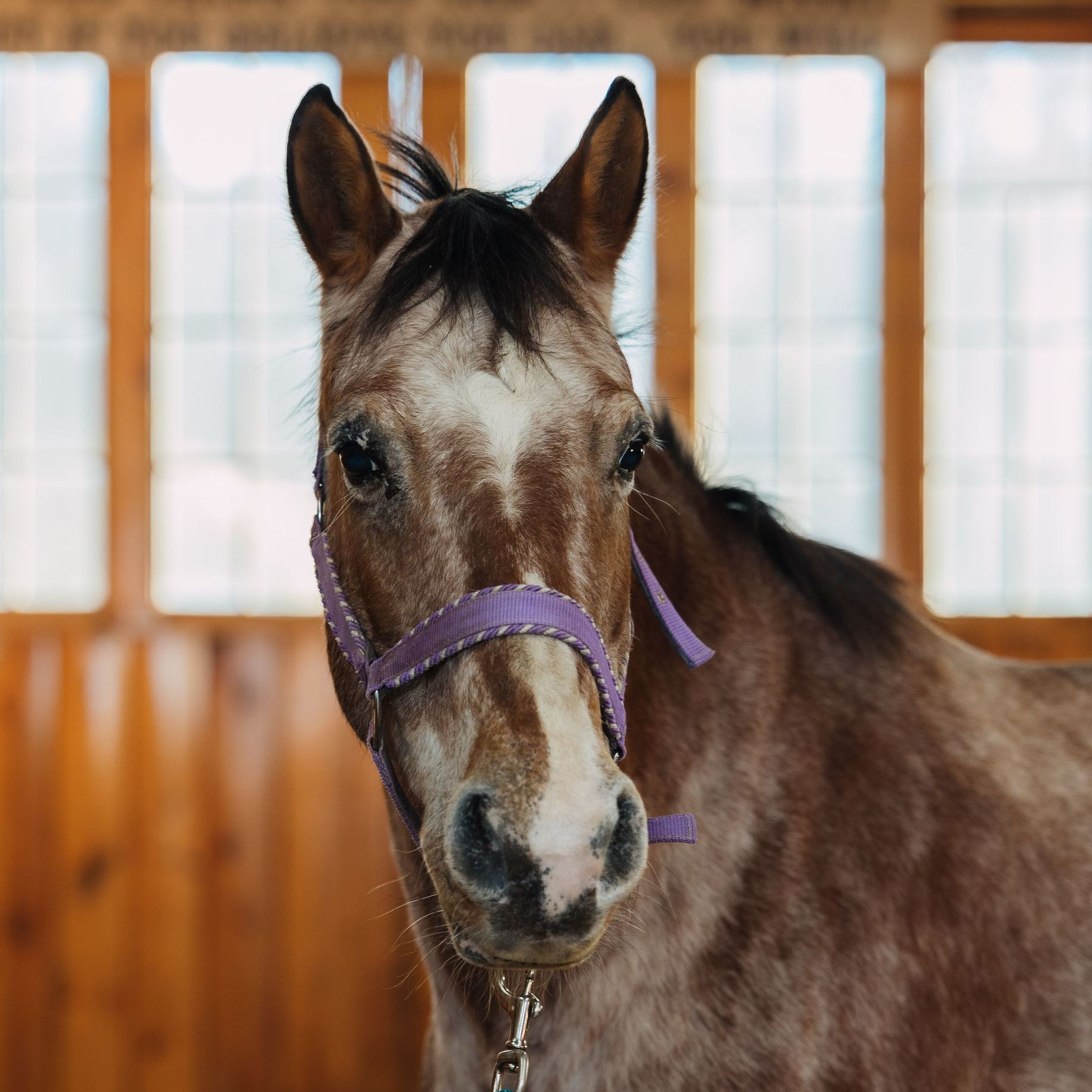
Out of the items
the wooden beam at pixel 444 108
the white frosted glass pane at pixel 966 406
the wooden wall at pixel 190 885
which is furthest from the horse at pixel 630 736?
the white frosted glass pane at pixel 966 406

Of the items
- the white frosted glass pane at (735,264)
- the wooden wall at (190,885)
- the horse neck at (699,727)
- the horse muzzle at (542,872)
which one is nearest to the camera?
the horse muzzle at (542,872)

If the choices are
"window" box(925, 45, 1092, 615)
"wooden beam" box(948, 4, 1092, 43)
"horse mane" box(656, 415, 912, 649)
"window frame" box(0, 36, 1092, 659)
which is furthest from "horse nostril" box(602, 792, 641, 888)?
"wooden beam" box(948, 4, 1092, 43)

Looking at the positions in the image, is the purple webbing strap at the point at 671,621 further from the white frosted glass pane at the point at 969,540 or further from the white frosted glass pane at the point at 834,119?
the white frosted glass pane at the point at 834,119

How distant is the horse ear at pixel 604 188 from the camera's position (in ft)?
3.67

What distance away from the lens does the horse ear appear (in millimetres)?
1120

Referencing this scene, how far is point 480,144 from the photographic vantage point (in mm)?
2934

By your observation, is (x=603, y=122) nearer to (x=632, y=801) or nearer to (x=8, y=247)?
(x=632, y=801)

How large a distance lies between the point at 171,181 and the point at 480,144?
2.99 feet

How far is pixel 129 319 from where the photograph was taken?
2920 millimetres

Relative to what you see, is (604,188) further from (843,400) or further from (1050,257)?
(1050,257)

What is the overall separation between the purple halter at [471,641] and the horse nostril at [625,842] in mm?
113

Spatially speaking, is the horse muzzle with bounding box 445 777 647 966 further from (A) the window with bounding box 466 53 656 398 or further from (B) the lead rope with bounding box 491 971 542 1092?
(A) the window with bounding box 466 53 656 398

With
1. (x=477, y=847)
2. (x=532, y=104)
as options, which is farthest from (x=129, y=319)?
(x=477, y=847)

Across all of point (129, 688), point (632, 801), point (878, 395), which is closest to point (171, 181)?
point (129, 688)
